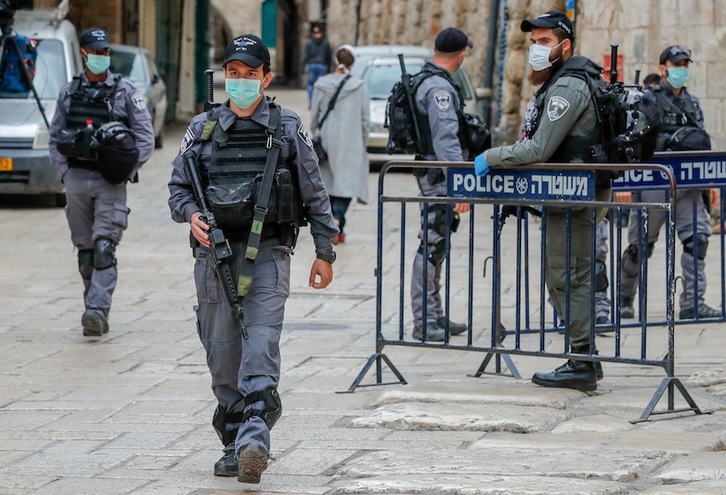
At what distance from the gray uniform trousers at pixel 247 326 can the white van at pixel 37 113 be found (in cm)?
969

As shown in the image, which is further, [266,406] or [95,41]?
[95,41]

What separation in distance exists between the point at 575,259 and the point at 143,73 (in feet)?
52.1

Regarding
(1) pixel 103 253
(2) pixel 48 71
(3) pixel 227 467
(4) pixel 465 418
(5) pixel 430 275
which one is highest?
(2) pixel 48 71

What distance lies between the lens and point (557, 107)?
7504 millimetres

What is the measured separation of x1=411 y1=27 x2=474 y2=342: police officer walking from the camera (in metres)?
9.38

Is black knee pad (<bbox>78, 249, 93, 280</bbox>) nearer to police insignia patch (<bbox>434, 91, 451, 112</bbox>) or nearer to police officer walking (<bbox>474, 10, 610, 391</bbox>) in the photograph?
police insignia patch (<bbox>434, 91, 451, 112</bbox>)

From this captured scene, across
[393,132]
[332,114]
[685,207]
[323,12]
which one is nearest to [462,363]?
[393,132]

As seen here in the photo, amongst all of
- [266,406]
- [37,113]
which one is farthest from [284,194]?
[37,113]

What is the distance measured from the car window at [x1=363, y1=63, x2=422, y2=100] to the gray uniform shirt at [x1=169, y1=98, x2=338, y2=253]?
14.9 m

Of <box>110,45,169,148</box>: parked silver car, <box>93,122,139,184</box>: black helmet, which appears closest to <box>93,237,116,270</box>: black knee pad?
<box>93,122,139,184</box>: black helmet

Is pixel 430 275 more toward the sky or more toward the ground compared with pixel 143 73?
more toward the ground

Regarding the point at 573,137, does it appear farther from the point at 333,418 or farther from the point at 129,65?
the point at 129,65

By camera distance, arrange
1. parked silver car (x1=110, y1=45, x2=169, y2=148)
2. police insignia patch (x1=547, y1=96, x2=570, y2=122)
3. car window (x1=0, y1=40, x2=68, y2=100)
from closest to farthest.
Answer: police insignia patch (x1=547, y1=96, x2=570, y2=122)
car window (x1=0, y1=40, x2=68, y2=100)
parked silver car (x1=110, y1=45, x2=169, y2=148)

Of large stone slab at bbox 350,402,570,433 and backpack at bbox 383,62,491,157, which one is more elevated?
backpack at bbox 383,62,491,157
